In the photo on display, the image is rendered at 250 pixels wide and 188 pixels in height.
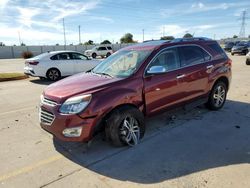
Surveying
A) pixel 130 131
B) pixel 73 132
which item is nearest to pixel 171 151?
pixel 130 131

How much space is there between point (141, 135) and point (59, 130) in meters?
1.49

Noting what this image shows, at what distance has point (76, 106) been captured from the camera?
3699 millimetres

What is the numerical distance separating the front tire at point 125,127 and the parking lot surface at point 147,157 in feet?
0.50

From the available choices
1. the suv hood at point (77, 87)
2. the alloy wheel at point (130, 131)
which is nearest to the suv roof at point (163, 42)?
the suv hood at point (77, 87)

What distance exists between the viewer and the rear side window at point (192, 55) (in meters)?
5.19

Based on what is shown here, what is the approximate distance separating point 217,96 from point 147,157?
320 cm

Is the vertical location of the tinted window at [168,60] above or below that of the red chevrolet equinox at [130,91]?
above

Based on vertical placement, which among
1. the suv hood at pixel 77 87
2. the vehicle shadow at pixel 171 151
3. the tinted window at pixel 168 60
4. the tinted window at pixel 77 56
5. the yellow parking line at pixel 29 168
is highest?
the tinted window at pixel 168 60

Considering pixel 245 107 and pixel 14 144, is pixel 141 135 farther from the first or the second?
pixel 245 107

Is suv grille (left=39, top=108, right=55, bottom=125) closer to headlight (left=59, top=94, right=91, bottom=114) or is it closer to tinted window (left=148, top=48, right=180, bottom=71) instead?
headlight (left=59, top=94, right=91, bottom=114)

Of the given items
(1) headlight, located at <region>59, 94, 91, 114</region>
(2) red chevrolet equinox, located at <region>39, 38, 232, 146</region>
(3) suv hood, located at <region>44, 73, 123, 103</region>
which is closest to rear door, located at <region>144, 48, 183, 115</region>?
(2) red chevrolet equinox, located at <region>39, 38, 232, 146</region>

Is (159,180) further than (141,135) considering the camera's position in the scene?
No

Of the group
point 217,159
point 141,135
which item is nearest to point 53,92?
point 141,135

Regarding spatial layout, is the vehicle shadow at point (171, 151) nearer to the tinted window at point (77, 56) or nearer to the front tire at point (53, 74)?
the front tire at point (53, 74)
